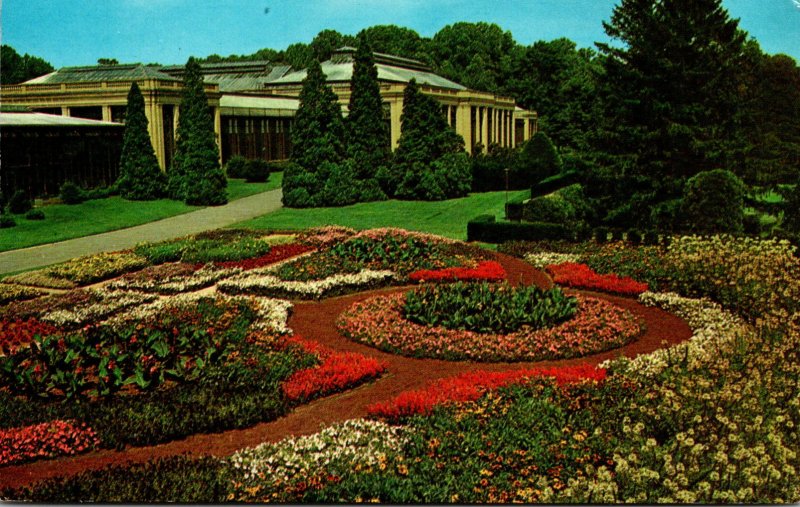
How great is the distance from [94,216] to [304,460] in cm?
530

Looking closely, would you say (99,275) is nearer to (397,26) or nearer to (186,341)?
(186,341)

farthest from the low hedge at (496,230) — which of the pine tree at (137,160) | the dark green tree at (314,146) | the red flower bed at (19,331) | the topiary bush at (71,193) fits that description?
the red flower bed at (19,331)

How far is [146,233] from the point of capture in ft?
36.1

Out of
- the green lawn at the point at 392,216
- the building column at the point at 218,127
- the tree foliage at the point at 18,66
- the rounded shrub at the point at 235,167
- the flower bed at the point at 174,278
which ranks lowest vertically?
the flower bed at the point at 174,278

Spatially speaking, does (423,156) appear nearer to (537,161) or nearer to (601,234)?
(537,161)

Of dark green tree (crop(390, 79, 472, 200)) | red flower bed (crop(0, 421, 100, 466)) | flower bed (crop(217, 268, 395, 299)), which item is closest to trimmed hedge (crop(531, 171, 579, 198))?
dark green tree (crop(390, 79, 472, 200))

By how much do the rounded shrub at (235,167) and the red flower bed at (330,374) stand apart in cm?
300

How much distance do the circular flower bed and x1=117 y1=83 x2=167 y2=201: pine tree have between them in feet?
11.1

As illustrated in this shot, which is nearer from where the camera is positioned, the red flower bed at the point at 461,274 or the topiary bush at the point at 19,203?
the topiary bush at the point at 19,203

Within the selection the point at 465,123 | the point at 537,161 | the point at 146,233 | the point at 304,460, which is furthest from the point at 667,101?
the point at 304,460

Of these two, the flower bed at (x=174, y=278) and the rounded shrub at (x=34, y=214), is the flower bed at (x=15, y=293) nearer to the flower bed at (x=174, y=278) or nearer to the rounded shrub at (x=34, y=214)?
the rounded shrub at (x=34, y=214)

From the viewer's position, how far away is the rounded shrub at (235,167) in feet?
37.0

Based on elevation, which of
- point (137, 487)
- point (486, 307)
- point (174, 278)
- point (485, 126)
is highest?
point (485, 126)

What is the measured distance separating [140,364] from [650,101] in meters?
10.6
